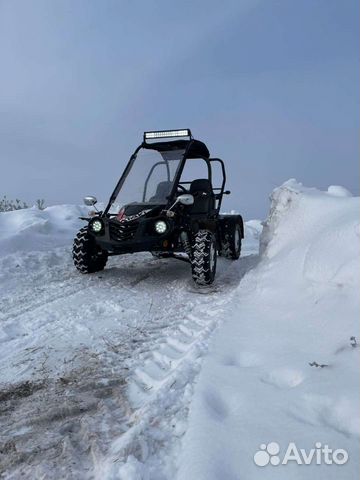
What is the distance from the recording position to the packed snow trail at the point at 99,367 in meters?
2.10

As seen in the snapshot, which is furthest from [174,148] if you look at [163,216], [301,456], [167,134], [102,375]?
[301,456]

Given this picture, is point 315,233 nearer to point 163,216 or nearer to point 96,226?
point 163,216

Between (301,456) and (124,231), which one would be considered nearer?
(301,456)

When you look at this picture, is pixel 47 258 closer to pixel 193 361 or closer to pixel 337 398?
pixel 193 361

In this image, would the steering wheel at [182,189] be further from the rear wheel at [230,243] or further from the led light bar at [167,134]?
the rear wheel at [230,243]

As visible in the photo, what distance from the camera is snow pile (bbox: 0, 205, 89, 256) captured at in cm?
866

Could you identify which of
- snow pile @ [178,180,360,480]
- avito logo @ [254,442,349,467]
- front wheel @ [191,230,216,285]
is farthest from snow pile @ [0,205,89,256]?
avito logo @ [254,442,349,467]

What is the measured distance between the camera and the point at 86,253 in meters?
6.75

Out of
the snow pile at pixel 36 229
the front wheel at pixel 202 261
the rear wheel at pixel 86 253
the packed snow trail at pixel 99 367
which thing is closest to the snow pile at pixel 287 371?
the packed snow trail at pixel 99 367

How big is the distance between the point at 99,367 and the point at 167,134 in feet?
16.2

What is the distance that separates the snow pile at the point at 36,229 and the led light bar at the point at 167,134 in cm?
336

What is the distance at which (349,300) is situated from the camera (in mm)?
3564

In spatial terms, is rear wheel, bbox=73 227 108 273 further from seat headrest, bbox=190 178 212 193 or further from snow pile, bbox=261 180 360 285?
snow pile, bbox=261 180 360 285

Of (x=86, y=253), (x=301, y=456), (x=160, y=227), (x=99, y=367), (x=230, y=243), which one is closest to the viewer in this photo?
(x=301, y=456)
